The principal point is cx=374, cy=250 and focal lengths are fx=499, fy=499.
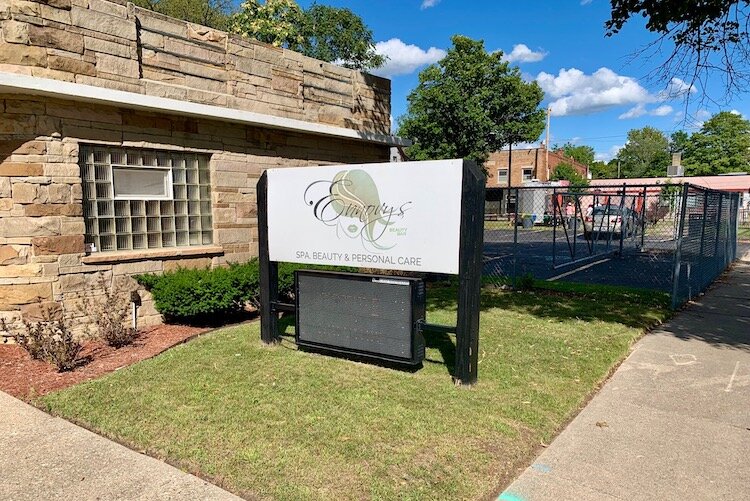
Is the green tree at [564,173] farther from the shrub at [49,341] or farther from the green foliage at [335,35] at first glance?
the shrub at [49,341]

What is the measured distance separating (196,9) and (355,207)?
25.9m

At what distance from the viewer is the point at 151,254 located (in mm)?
Answer: 7062

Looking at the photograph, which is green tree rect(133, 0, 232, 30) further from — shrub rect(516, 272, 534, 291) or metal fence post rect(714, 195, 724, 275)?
metal fence post rect(714, 195, 724, 275)

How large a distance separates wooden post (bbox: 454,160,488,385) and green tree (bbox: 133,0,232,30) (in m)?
22.9

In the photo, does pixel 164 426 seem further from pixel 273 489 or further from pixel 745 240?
pixel 745 240

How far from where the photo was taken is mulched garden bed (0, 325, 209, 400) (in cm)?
482

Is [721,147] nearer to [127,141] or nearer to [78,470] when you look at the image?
[127,141]

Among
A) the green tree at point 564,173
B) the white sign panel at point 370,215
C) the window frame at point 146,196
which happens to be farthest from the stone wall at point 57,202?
the green tree at point 564,173

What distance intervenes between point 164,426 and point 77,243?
354cm

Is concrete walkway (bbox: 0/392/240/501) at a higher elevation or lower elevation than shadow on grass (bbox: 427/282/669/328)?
lower

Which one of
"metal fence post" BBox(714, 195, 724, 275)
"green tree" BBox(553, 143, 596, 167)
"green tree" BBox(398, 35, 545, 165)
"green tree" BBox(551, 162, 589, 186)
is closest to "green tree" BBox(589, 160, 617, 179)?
"green tree" BBox(553, 143, 596, 167)

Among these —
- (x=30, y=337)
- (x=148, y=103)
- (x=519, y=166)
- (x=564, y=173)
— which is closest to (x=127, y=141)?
(x=148, y=103)

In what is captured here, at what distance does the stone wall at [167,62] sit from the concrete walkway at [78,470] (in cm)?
429

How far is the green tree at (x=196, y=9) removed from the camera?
81.7ft
